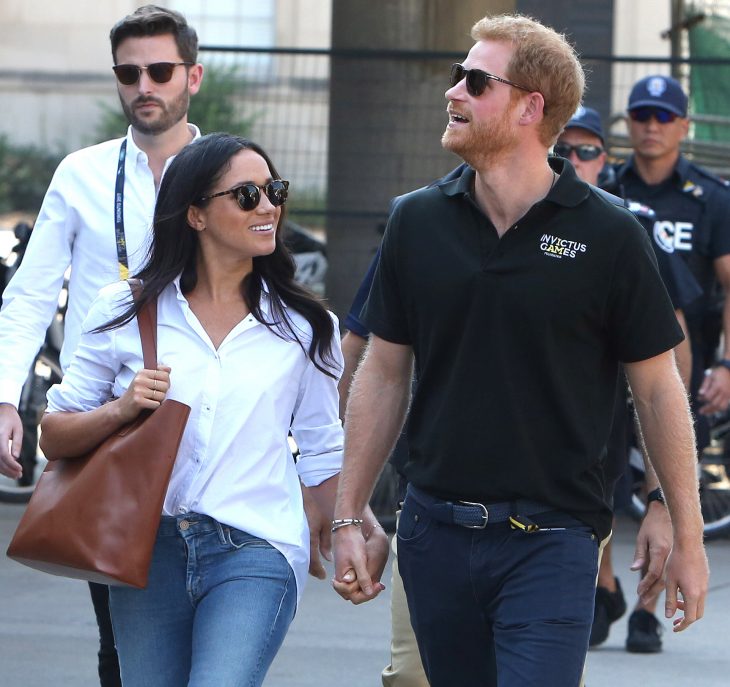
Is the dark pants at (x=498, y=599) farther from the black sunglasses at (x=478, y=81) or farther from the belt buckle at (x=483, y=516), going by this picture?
the black sunglasses at (x=478, y=81)

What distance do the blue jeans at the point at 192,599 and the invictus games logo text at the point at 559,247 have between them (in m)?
0.87

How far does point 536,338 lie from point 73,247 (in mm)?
1658

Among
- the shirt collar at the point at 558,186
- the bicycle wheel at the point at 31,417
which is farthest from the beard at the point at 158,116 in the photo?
the bicycle wheel at the point at 31,417

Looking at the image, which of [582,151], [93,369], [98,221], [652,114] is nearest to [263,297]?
[93,369]

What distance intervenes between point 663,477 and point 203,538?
38.9 inches

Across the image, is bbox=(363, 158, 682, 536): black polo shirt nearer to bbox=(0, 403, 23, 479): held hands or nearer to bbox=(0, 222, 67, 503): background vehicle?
bbox=(0, 403, 23, 479): held hands

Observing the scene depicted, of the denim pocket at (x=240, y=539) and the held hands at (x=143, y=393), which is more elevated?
the held hands at (x=143, y=393)

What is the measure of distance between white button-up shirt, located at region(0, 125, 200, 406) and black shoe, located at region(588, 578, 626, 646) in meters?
2.43

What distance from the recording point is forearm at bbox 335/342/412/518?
3512 millimetres

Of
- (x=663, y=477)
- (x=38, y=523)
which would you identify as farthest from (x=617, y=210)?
(x=38, y=523)

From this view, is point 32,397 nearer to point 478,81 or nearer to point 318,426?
point 318,426

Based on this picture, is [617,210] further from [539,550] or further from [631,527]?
[631,527]

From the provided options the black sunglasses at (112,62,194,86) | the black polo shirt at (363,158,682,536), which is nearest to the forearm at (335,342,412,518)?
the black polo shirt at (363,158,682,536)

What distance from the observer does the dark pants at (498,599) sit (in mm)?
3178
